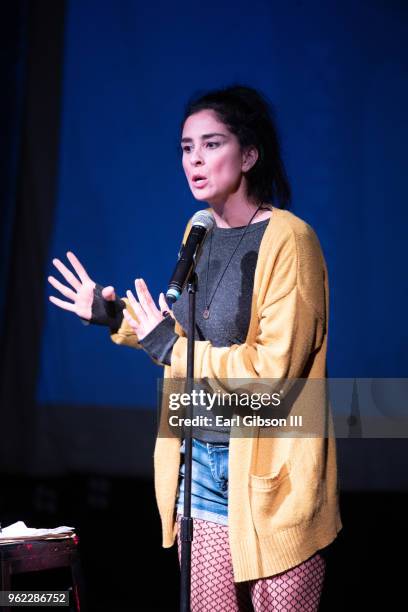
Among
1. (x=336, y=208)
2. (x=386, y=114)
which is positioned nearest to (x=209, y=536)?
(x=336, y=208)

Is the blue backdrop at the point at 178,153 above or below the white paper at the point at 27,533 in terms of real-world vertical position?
above

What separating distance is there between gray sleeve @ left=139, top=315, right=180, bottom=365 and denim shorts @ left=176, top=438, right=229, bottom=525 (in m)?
0.22

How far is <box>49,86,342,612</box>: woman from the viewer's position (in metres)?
1.58

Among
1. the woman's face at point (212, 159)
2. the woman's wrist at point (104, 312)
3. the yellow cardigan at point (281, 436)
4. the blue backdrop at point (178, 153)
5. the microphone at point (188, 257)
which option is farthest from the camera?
the blue backdrop at point (178, 153)

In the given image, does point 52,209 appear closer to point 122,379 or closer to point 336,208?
point 122,379

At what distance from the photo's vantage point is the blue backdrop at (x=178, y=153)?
2.62 metres

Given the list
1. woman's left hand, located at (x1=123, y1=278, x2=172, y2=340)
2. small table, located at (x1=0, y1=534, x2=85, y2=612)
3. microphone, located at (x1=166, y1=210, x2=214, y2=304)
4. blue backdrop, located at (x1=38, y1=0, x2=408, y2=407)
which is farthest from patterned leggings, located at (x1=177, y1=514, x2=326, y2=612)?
blue backdrop, located at (x1=38, y1=0, x2=408, y2=407)

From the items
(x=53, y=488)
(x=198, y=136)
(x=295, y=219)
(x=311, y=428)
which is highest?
(x=198, y=136)

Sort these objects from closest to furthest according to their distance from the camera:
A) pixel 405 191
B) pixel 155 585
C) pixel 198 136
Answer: pixel 198 136 → pixel 405 191 → pixel 155 585

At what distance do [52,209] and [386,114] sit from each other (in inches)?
56.8

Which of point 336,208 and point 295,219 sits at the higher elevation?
point 336,208

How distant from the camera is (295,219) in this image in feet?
5.60

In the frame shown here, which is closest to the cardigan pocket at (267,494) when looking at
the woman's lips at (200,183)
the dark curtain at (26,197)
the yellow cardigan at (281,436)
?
the yellow cardigan at (281,436)

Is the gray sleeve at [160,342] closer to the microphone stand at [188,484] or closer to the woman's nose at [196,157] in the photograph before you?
the microphone stand at [188,484]
